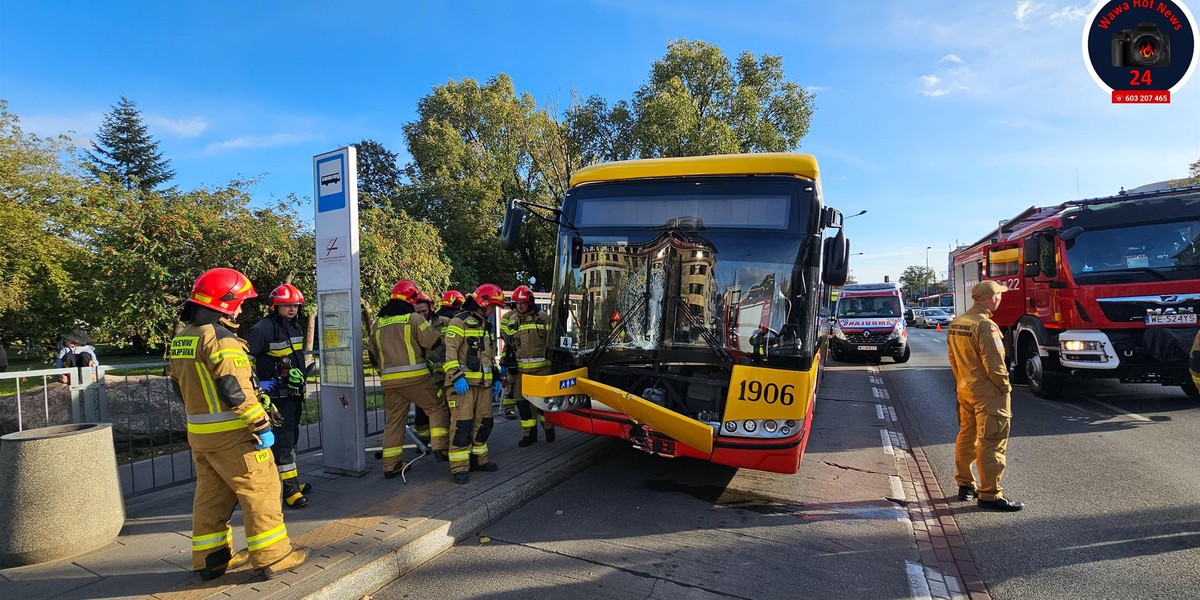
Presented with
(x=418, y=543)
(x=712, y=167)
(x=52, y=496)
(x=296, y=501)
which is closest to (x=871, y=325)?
(x=712, y=167)

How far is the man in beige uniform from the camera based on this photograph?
4809 millimetres

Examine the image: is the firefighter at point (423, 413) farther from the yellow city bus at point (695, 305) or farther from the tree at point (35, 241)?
the tree at point (35, 241)

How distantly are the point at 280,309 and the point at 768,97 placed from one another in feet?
96.9

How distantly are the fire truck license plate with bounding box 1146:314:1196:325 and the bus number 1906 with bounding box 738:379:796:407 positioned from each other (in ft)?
23.7

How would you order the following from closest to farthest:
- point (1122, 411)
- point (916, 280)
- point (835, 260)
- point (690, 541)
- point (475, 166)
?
point (690, 541) → point (835, 260) → point (1122, 411) → point (475, 166) → point (916, 280)

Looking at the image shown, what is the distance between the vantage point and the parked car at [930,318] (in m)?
37.5

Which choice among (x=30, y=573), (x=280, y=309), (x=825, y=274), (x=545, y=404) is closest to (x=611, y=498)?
(x=545, y=404)

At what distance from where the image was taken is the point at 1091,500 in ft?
16.6

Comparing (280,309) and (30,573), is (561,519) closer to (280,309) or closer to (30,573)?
(280,309)

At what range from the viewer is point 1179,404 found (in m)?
8.94

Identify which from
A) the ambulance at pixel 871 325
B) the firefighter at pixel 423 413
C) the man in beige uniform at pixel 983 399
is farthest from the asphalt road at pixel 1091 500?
the ambulance at pixel 871 325

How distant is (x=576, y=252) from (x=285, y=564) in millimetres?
3347

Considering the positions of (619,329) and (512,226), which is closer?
(619,329)

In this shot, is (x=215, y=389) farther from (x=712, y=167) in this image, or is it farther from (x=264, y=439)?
(x=712, y=167)
